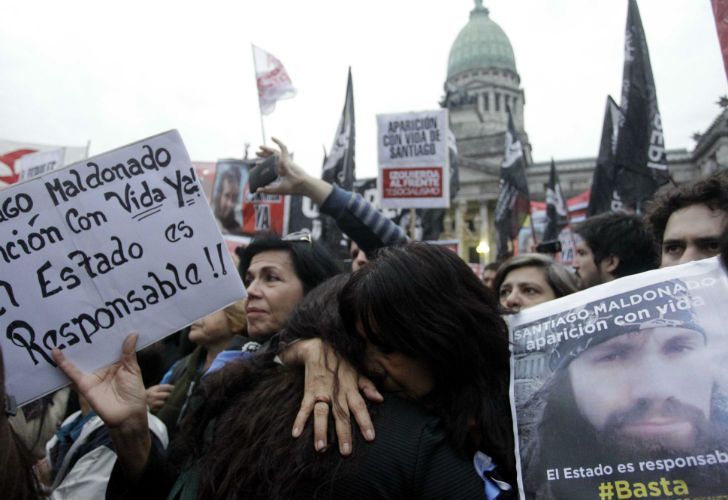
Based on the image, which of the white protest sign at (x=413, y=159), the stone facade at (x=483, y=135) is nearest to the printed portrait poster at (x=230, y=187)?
the white protest sign at (x=413, y=159)

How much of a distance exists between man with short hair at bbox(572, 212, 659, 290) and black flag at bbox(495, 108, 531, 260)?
6.10 m

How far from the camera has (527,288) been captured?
10.6 feet

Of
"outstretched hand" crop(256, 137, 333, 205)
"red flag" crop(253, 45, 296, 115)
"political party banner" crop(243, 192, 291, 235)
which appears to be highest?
"red flag" crop(253, 45, 296, 115)

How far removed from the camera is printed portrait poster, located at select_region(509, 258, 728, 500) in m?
1.02

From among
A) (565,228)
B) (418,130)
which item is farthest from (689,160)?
(418,130)

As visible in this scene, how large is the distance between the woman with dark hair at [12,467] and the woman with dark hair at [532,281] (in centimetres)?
244

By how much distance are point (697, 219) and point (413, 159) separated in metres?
5.67

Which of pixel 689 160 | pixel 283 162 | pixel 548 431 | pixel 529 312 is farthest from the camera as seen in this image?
pixel 689 160

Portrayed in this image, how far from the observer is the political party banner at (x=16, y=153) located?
10.7m

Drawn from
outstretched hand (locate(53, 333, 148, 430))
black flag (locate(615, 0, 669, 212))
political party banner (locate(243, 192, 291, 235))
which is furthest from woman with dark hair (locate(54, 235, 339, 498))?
political party banner (locate(243, 192, 291, 235))

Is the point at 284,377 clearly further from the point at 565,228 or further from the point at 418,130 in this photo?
the point at 565,228

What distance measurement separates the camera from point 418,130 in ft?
24.8

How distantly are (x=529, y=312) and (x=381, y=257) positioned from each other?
42 centimetres

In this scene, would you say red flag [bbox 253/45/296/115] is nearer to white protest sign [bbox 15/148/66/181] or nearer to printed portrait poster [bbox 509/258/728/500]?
white protest sign [bbox 15/148/66/181]
